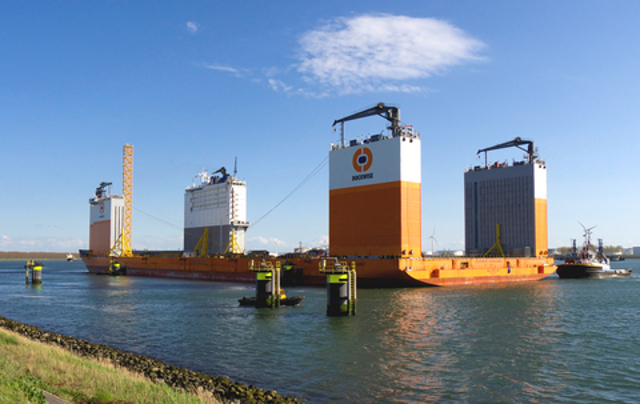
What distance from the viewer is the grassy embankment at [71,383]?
948 centimetres

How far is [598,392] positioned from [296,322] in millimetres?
15632

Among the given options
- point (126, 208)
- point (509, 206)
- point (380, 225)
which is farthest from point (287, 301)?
point (126, 208)

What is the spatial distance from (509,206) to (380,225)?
30700mm

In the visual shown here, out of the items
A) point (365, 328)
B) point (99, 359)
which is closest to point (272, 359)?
point (99, 359)

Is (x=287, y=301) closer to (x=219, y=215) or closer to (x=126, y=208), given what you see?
(x=219, y=215)

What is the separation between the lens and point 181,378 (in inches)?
562

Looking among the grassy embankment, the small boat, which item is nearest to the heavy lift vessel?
the small boat

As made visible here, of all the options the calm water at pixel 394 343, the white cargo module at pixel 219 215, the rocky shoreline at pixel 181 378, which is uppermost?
the white cargo module at pixel 219 215

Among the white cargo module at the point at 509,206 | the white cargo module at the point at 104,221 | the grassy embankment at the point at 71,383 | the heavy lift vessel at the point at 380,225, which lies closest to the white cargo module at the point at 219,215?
the heavy lift vessel at the point at 380,225

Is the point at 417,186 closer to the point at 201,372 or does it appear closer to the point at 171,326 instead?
the point at 171,326

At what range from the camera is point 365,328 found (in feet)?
83.8

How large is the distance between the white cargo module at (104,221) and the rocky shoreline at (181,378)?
266 feet

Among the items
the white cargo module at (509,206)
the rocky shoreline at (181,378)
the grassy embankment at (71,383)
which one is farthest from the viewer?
the white cargo module at (509,206)

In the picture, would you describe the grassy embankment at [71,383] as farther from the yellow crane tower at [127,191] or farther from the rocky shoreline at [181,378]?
the yellow crane tower at [127,191]
